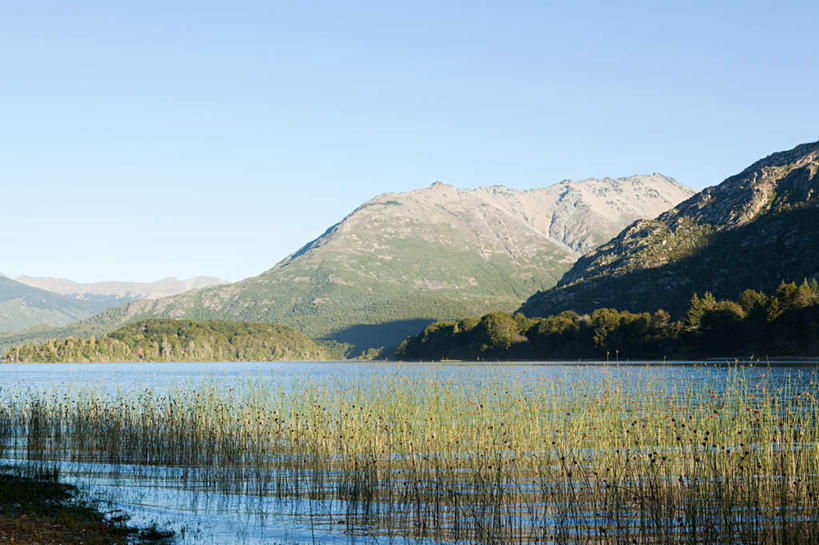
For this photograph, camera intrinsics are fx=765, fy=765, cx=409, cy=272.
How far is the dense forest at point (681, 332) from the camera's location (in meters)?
110

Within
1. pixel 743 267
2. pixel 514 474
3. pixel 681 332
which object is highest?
pixel 743 267

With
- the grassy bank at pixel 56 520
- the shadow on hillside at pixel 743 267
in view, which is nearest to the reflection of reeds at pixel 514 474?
the grassy bank at pixel 56 520

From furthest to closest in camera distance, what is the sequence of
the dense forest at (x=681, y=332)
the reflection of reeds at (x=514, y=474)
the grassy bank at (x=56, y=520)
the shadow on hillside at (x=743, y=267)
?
1. the shadow on hillside at (x=743, y=267)
2. the dense forest at (x=681, y=332)
3. the reflection of reeds at (x=514, y=474)
4. the grassy bank at (x=56, y=520)

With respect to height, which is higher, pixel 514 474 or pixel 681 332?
Answer: pixel 681 332

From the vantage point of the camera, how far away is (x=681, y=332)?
436ft

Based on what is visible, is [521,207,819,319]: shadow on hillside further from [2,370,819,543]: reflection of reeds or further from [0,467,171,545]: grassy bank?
[0,467,171,545]: grassy bank

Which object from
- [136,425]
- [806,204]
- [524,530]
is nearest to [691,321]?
[806,204]

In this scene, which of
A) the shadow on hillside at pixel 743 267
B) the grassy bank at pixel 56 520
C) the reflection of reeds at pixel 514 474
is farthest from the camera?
the shadow on hillside at pixel 743 267

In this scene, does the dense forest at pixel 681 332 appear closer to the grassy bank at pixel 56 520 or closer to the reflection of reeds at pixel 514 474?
the reflection of reeds at pixel 514 474

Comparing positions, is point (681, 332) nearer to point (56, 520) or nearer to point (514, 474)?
point (514, 474)

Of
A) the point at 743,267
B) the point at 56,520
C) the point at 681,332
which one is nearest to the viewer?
the point at 56,520

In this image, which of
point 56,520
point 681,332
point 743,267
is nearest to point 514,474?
point 56,520

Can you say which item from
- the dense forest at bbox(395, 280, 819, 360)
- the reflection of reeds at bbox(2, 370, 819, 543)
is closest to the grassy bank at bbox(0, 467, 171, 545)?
the reflection of reeds at bbox(2, 370, 819, 543)

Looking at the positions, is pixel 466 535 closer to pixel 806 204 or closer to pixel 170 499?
pixel 170 499
